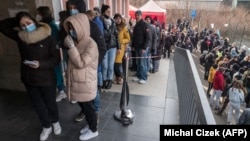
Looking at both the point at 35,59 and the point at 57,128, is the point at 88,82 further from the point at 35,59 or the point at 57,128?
the point at 57,128

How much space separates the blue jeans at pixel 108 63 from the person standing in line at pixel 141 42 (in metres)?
0.75

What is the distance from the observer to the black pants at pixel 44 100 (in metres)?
2.77

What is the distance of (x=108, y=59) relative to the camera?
456 cm

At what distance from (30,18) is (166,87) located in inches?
127

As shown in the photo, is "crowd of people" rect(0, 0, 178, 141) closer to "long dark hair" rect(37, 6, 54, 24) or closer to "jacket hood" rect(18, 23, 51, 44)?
"jacket hood" rect(18, 23, 51, 44)

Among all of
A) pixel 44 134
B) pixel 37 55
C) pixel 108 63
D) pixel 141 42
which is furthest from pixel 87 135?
pixel 141 42

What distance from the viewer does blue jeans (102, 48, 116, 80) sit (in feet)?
14.7

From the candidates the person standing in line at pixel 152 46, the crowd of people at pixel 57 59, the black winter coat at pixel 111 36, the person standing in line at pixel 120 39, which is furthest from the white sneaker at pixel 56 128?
the person standing in line at pixel 152 46

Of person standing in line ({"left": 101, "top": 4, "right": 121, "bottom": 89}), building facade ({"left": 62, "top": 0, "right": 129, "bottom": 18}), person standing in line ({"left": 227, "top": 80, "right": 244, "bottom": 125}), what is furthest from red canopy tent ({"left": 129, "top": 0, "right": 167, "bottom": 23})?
person standing in line ({"left": 101, "top": 4, "right": 121, "bottom": 89})

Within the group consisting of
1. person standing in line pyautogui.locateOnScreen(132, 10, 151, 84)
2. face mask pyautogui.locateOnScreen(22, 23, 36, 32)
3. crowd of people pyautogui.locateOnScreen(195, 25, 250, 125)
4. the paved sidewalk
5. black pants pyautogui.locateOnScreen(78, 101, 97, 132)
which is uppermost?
face mask pyautogui.locateOnScreen(22, 23, 36, 32)

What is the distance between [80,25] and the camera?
2.41 m

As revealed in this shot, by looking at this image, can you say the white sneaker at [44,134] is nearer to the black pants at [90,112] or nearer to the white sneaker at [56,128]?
the white sneaker at [56,128]

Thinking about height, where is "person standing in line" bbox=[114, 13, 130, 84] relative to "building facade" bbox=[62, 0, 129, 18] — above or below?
below

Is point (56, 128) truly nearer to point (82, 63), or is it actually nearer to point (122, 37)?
point (82, 63)
